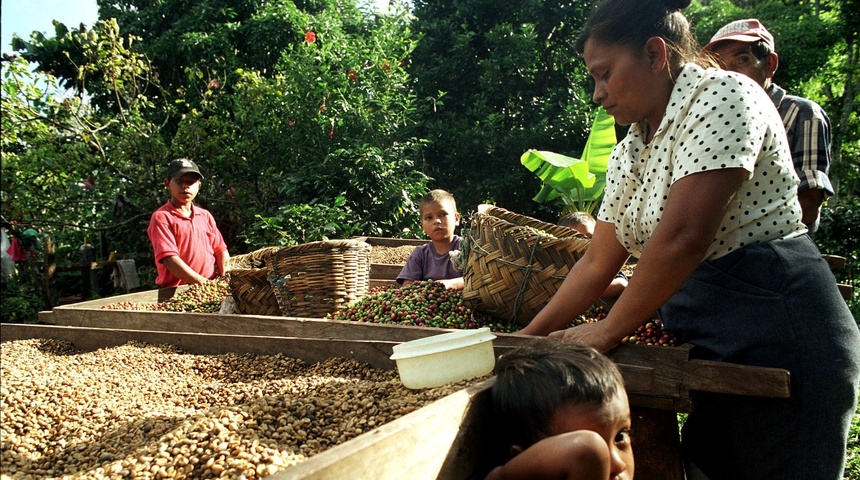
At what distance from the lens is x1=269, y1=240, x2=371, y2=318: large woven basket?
3.16 metres

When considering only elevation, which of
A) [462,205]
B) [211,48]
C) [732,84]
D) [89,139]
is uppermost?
[211,48]

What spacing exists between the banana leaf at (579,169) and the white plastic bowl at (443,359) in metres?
5.29

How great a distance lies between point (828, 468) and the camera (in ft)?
5.45

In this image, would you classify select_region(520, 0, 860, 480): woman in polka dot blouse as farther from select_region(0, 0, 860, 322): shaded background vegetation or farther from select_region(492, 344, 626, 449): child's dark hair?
select_region(0, 0, 860, 322): shaded background vegetation

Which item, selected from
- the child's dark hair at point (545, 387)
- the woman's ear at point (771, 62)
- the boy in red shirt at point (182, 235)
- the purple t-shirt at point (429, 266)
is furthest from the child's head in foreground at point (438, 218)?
the child's dark hair at point (545, 387)

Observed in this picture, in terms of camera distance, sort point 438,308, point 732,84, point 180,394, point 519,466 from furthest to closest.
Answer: point 438,308 → point 180,394 → point 732,84 → point 519,466

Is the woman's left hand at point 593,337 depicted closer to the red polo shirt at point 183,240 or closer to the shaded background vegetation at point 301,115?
the red polo shirt at point 183,240

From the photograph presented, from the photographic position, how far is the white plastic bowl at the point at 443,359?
1.73m

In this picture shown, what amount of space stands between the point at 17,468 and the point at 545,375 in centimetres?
137

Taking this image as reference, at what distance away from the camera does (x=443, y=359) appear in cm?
173

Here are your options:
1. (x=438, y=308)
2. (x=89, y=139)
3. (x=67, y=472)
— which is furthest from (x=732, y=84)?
(x=89, y=139)

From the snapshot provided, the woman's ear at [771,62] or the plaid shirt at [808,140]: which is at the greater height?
the woman's ear at [771,62]

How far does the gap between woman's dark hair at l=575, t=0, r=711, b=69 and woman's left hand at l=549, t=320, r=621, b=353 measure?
2.56ft

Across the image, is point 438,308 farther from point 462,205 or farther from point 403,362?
point 462,205
